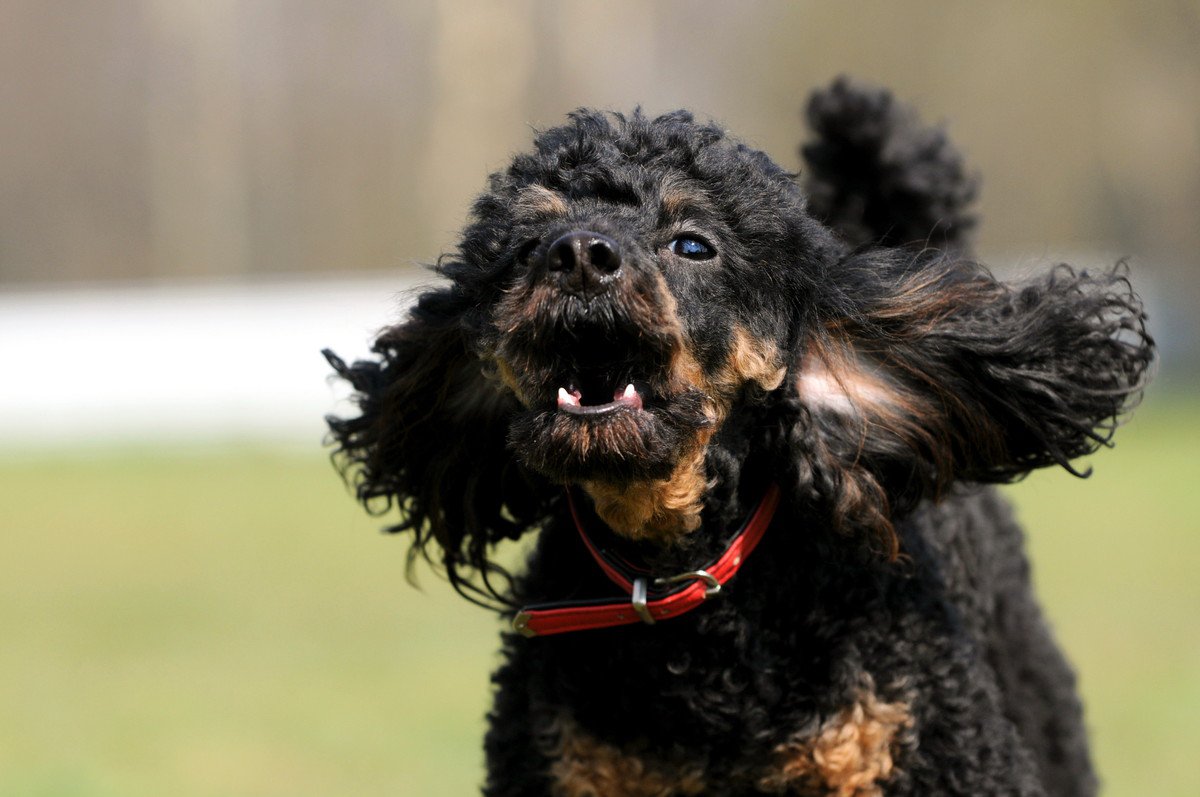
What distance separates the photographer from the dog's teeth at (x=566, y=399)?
329 centimetres

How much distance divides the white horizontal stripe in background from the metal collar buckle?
13.8 m

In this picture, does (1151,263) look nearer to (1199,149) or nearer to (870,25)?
(1199,149)

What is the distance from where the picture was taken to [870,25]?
29.8 metres

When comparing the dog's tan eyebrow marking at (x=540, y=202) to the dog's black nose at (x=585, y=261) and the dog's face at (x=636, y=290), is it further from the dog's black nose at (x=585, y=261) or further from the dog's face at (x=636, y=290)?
the dog's black nose at (x=585, y=261)

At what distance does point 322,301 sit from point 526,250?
51.1ft

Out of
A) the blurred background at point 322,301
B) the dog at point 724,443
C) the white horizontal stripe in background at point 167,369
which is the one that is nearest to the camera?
the dog at point 724,443

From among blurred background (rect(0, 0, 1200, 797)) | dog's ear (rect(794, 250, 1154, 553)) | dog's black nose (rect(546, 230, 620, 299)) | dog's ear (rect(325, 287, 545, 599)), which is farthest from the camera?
blurred background (rect(0, 0, 1200, 797))

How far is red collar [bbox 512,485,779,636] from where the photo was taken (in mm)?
3547

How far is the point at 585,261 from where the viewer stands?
321 cm

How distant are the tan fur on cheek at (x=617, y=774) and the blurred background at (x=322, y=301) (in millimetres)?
1154

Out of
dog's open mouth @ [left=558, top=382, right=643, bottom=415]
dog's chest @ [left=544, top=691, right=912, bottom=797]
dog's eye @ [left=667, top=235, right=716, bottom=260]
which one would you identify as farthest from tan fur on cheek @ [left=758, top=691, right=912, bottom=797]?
dog's eye @ [left=667, top=235, right=716, bottom=260]

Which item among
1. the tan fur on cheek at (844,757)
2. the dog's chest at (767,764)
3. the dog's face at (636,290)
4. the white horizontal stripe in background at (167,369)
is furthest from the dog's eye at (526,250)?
the white horizontal stripe in background at (167,369)

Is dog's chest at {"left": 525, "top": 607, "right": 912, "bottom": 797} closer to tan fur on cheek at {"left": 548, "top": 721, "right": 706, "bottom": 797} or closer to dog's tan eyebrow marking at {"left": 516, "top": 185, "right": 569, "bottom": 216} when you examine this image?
tan fur on cheek at {"left": 548, "top": 721, "right": 706, "bottom": 797}

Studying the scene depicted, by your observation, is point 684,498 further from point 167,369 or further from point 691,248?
point 167,369
